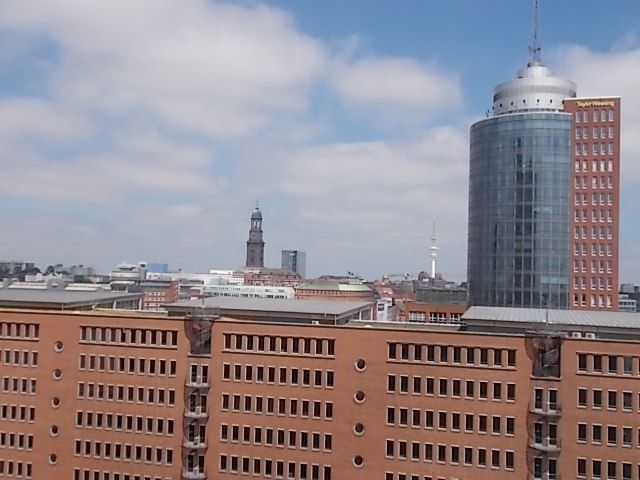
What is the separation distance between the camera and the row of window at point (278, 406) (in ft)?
195

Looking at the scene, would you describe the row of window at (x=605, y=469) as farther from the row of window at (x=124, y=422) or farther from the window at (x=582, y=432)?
the row of window at (x=124, y=422)

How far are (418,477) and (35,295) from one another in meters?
53.5

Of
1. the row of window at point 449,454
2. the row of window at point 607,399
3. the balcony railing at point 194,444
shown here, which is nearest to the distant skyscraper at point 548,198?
the row of window at point 607,399

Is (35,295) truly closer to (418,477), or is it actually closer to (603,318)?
(418,477)

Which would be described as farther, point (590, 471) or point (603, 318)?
point (603, 318)

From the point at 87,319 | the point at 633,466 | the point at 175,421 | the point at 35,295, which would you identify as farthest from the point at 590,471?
the point at 35,295

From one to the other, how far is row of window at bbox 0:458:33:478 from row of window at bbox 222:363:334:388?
2593 cm

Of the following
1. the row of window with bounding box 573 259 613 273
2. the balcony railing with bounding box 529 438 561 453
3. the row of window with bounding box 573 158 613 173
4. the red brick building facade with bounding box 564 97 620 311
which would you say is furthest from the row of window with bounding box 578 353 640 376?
the row of window with bounding box 573 158 613 173

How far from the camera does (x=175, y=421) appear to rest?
205 ft

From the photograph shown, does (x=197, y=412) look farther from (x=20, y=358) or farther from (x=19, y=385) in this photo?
(x=20, y=358)

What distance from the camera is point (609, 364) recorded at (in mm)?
52844

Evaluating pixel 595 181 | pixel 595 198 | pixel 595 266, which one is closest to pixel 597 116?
pixel 595 181

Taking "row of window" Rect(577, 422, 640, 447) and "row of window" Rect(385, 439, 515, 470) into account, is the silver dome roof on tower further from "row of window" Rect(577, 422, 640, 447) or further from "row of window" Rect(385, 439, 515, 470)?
"row of window" Rect(385, 439, 515, 470)

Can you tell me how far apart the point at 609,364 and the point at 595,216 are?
6695 cm
